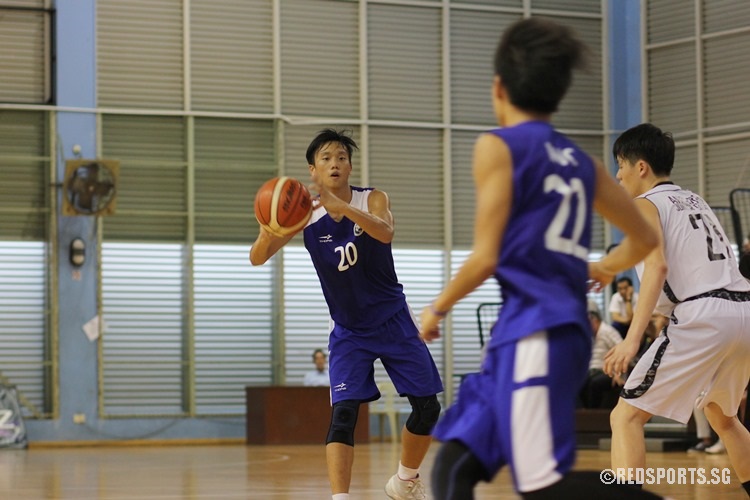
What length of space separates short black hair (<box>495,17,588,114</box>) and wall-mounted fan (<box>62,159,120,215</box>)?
12678 millimetres

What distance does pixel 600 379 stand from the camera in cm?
1280

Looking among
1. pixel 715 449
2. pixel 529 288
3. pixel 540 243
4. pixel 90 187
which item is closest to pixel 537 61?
pixel 540 243

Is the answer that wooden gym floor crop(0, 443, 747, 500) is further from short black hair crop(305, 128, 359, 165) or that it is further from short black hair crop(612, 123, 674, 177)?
short black hair crop(612, 123, 674, 177)

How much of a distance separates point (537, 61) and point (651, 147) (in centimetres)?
229

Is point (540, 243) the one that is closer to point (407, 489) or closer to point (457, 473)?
point (457, 473)

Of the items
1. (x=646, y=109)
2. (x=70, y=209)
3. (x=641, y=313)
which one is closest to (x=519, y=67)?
(x=641, y=313)

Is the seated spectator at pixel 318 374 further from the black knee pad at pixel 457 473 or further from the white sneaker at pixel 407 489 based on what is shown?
the black knee pad at pixel 457 473

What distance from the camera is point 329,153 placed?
571 centimetres

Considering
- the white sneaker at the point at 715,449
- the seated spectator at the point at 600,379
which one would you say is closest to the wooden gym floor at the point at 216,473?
the white sneaker at the point at 715,449

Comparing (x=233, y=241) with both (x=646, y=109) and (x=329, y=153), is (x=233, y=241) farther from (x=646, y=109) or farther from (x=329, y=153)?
(x=329, y=153)

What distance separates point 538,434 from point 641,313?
6.79ft

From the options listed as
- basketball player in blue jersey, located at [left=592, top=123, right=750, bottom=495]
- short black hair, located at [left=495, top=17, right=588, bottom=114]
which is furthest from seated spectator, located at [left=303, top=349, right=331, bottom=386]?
short black hair, located at [left=495, top=17, right=588, bottom=114]

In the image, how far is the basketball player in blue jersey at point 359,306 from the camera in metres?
5.68

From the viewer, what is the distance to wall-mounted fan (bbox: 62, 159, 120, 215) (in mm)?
15125
